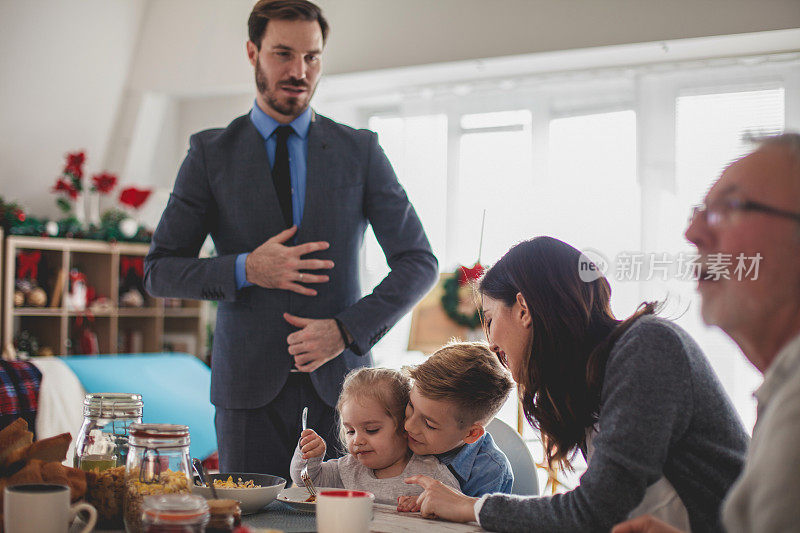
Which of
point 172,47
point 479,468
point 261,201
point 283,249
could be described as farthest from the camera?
point 172,47

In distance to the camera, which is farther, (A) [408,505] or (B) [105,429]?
(A) [408,505]

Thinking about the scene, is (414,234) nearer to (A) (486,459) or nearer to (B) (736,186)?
(A) (486,459)

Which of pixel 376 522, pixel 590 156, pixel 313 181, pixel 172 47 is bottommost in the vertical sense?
pixel 376 522

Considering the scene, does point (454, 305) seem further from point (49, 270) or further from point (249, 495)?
point (249, 495)

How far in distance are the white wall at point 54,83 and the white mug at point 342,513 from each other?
434cm

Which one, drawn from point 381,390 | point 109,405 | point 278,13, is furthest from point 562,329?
point 278,13

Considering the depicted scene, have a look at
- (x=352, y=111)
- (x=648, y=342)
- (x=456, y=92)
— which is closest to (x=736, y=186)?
(x=648, y=342)

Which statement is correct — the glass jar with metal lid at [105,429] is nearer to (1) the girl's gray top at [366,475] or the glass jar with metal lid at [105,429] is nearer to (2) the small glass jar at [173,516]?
(2) the small glass jar at [173,516]

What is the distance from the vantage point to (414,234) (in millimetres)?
1905

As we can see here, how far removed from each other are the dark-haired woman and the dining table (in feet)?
0.09

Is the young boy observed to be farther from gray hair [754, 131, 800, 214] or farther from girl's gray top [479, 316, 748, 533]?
gray hair [754, 131, 800, 214]

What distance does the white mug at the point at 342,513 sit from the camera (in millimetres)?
995

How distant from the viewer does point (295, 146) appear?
6.24 feet

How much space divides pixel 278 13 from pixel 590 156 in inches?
127
